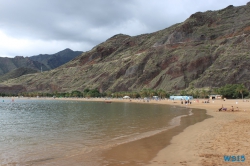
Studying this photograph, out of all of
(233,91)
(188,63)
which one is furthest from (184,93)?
(188,63)

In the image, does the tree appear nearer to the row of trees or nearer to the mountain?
the row of trees

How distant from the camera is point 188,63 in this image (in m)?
132

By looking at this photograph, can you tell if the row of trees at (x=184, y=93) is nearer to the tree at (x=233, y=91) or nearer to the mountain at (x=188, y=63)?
the tree at (x=233, y=91)

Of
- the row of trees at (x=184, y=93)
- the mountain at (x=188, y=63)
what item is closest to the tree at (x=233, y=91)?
the row of trees at (x=184, y=93)

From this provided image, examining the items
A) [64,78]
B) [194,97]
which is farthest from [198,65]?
[64,78]

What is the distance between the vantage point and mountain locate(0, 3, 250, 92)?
114 metres

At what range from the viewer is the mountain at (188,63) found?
4483 inches

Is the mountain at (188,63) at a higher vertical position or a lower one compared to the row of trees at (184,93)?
higher

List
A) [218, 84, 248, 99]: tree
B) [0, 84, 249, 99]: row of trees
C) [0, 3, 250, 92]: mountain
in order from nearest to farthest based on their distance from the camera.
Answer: [218, 84, 248, 99]: tree → [0, 84, 249, 99]: row of trees → [0, 3, 250, 92]: mountain

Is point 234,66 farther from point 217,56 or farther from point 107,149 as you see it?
point 107,149

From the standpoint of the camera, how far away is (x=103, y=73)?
559 feet

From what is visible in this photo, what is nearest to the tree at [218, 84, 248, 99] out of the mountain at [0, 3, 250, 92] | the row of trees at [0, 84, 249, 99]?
the row of trees at [0, 84, 249, 99]

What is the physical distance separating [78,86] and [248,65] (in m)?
112

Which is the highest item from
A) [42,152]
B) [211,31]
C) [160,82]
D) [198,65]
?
[211,31]
